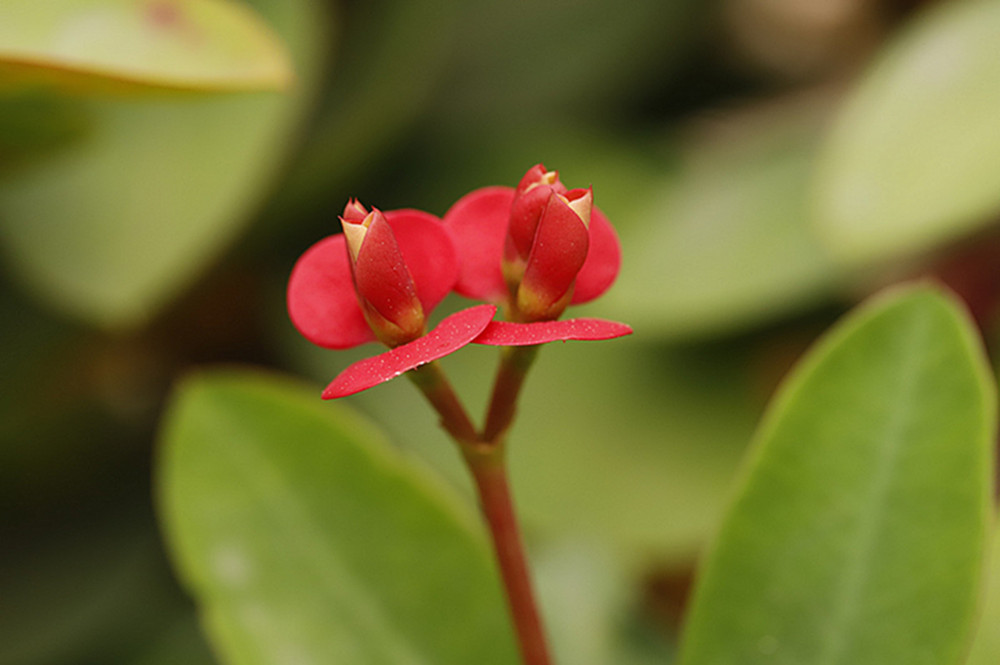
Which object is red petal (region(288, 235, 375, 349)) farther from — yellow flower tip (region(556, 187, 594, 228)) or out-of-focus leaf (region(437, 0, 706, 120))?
out-of-focus leaf (region(437, 0, 706, 120))

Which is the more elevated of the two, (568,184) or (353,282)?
(568,184)

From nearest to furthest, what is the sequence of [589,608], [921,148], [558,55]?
1. [921,148]
2. [589,608]
3. [558,55]

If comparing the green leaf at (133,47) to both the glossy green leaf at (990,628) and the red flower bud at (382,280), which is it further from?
the glossy green leaf at (990,628)

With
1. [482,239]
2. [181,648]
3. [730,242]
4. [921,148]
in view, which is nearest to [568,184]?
[730,242]

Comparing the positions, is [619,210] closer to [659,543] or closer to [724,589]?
[659,543]

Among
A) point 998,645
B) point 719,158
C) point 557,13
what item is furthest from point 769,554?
point 557,13

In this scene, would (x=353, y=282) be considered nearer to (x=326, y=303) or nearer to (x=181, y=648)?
(x=326, y=303)
